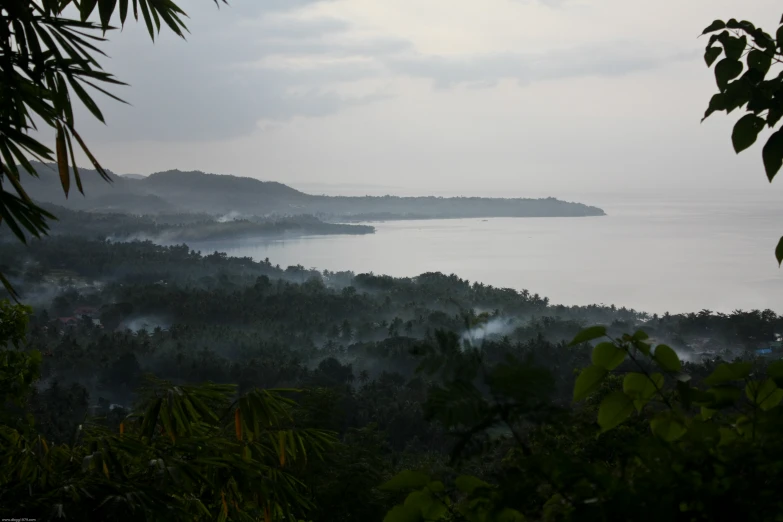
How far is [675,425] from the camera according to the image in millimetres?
659

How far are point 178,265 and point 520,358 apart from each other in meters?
40.0

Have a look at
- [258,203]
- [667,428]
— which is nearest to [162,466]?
[667,428]

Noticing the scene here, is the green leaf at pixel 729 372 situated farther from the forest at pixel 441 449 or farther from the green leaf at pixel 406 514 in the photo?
the green leaf at pixel 406 514

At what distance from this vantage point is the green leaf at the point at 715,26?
102 cm

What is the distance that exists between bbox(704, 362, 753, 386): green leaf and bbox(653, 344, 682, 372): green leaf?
47mm

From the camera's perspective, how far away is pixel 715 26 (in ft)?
3.36

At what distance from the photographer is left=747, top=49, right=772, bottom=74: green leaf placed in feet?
3.28

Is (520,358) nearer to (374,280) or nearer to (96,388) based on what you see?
(96,388)

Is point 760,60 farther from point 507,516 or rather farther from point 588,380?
point 507,516

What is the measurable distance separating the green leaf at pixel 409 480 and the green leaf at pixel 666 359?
0.86ft

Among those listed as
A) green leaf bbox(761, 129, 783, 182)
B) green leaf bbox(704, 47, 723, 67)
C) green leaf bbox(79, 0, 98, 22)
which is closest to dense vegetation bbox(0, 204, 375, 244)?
green leaf bbox(79, 0, 98, 22)

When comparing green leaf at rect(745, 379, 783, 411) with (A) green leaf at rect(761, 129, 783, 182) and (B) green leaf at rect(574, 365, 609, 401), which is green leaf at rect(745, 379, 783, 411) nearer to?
(B) green leaf at rect(574, 365, 609, 401)

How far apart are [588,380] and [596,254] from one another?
45.6 meters

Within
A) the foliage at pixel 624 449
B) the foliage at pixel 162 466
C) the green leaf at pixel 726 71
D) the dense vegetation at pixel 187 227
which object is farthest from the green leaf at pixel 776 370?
the dense vegetation at pixel 187 227
